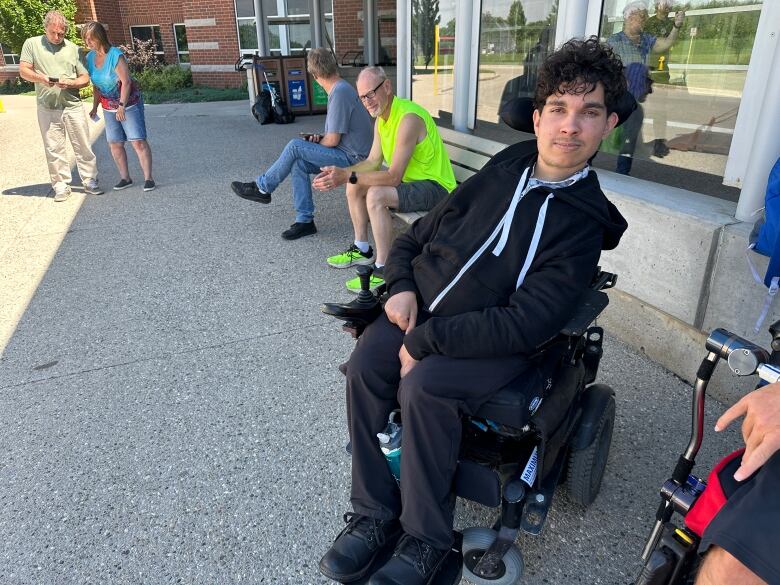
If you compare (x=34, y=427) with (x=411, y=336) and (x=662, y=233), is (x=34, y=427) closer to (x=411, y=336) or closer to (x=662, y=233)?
(x=411, y=336)

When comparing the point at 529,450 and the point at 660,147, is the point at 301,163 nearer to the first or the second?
the point at 660,147

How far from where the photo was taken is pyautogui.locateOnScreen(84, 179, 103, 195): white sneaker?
6.84m

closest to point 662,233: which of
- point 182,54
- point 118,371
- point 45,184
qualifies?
point 118,371

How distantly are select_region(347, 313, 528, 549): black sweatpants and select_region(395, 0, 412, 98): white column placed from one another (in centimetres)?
485

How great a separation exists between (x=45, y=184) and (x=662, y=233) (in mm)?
7232

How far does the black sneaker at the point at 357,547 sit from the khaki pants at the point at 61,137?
6.13 metres

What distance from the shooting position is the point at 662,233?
296cm

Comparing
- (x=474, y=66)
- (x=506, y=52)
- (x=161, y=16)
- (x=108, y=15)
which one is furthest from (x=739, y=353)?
(x=108, y=15)

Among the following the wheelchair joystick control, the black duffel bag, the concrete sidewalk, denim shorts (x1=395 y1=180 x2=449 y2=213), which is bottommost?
the concrete sidewalk

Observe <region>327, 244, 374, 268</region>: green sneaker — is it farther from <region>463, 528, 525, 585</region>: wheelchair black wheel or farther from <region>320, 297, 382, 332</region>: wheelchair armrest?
<region>463, 528, 525, 585</region>: wheelchair black wheel

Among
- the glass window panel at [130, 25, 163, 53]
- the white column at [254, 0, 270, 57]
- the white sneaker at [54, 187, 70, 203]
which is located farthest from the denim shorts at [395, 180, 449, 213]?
the glass window panel at [130, 25, 163, 53]

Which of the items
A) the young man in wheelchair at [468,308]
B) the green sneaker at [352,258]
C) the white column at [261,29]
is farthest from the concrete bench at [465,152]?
the white column at [261,29]

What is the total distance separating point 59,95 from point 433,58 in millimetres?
3937

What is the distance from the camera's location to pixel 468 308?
2076mm
